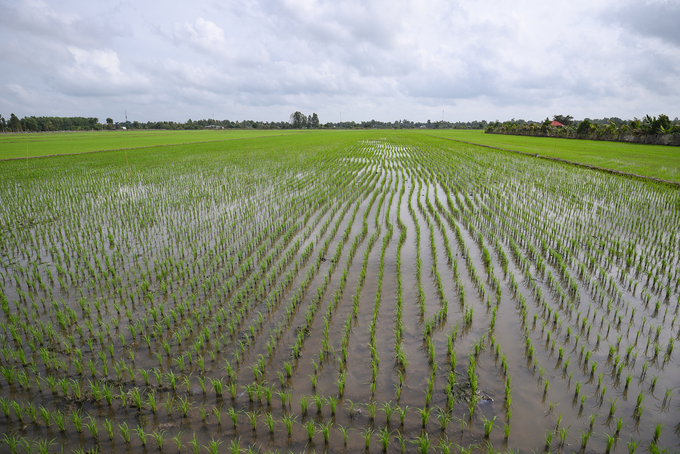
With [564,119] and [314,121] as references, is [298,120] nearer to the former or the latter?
[314,121]

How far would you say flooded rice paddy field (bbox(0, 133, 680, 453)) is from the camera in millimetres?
2855

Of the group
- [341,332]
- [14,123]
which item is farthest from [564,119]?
[14,123]

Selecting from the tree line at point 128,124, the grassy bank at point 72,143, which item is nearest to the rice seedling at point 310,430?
the grassy bank at point 72,143

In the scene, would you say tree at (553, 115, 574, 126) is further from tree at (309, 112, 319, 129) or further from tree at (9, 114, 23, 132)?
tree at (9, 114, 23, 132)

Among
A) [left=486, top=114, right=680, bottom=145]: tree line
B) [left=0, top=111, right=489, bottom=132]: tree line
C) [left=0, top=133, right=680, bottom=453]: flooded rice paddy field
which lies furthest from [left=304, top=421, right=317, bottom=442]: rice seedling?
[left=0, top=111, right=489, bottom=132]: tree line

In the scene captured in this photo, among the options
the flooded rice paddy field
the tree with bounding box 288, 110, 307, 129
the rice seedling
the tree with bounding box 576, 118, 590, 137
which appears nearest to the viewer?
the rice seedling

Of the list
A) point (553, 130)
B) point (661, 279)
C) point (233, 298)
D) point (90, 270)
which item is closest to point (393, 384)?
point (233, 298)

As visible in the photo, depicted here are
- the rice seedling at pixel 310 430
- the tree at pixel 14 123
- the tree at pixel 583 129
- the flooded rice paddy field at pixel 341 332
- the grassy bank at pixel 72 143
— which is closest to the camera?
the rice seedling at pixel 310 430

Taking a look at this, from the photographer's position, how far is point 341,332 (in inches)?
163

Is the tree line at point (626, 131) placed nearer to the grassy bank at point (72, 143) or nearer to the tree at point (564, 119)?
the tree at point (564, 119)

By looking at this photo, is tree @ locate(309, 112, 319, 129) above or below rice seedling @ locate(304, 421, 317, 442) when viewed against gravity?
above

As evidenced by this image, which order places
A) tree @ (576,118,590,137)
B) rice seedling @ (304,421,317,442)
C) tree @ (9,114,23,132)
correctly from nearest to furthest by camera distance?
1. rice seedling @ (304,421,317,442)
2. tree @ (576,118,590,137)
3. tree @ (9,114,23,132)

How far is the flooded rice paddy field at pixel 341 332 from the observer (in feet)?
9.37

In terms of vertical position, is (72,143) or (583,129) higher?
(583,129)
